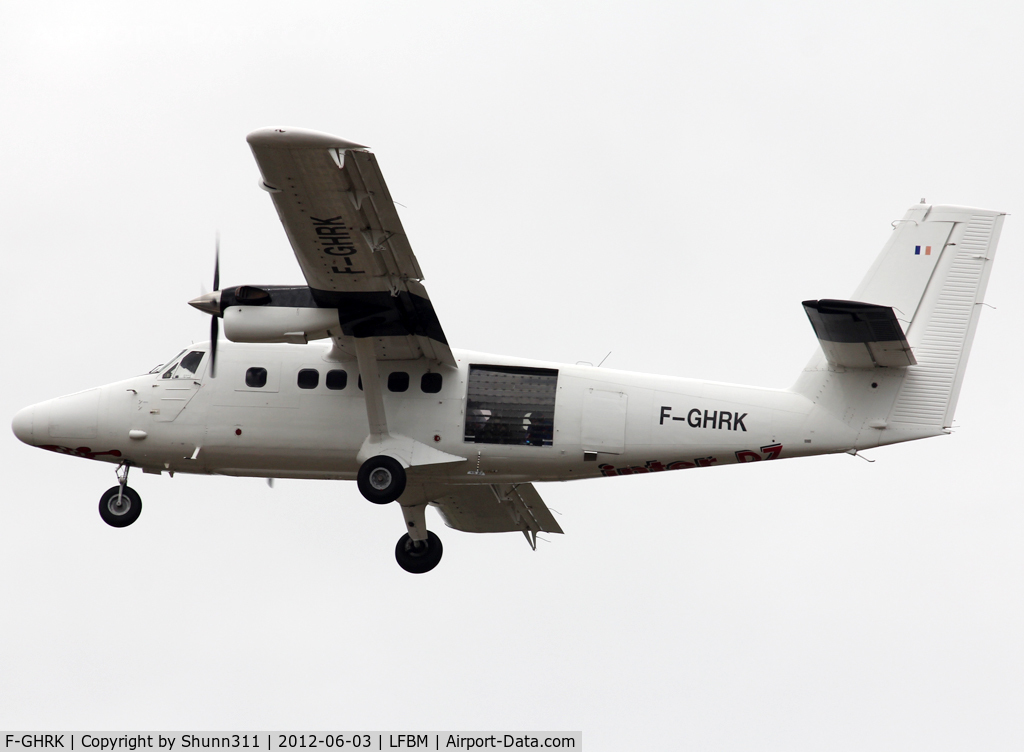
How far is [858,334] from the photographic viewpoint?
20.7 metres

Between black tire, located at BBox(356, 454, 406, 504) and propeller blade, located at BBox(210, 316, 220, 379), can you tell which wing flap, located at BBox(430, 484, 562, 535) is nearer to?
black tire, located at BBox(356, 454, 406, 504)

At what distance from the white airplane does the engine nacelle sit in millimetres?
22

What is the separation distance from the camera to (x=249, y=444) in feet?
73.8

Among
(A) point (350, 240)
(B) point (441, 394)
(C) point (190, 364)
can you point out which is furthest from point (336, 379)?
(A) point (350, 240)

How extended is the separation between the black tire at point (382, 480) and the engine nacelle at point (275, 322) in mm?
2366

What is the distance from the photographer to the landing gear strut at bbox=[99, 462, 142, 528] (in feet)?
76.7

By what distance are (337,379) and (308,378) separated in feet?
1.57

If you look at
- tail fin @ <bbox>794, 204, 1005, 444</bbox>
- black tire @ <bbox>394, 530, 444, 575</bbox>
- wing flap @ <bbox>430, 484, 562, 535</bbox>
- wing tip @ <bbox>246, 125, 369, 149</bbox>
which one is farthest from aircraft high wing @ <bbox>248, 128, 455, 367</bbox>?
tail fin @ <bbox>794, 204, 1005, 444</bbox>

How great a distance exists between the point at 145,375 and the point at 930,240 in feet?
42.8

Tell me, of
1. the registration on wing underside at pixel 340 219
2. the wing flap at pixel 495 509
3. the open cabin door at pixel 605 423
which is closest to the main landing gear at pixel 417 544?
the wing flap at pixel 495 509

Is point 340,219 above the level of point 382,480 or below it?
above

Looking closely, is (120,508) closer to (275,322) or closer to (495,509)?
(275,322)

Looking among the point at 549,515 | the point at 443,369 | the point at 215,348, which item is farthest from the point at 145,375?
the point at 549,515

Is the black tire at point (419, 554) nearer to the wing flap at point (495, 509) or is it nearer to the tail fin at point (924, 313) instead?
the wing flap at point (495, 509)
